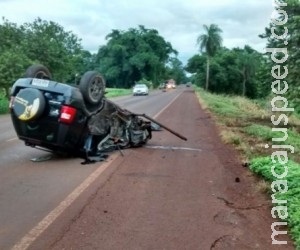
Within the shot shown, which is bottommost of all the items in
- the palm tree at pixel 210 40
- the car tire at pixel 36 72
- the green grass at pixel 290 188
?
the green grass at pixel 290 188

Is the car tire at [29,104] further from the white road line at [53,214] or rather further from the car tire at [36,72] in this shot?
the white road line at [53,214]

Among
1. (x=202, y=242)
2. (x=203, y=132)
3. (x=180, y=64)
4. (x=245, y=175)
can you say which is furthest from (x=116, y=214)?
(x=180, y=64)

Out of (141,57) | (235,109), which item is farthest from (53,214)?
(141,57)

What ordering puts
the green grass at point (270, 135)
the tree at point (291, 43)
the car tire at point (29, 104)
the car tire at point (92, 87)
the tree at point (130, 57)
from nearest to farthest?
the car tire at point (29, 104), the car tire at point (92, 87), the green grass at point (270, 135), the tree at point (291, 43), the tree at point (130, 57)

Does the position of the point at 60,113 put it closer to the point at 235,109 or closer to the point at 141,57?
the point at 235,109

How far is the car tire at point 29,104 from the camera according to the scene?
8500 millimetres

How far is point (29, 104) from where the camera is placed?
28.0 ft

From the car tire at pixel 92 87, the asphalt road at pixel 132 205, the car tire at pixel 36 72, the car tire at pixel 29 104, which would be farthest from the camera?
the car tire at pixel 36 72

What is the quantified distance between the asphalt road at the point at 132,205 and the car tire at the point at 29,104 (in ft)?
3.11

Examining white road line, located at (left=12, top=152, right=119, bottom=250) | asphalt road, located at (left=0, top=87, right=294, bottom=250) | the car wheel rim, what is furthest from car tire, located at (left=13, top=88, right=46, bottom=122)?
white road line, located at (left=12, top=152, right=119, bottom=250)

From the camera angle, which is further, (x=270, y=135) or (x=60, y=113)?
(x=270, y=135)

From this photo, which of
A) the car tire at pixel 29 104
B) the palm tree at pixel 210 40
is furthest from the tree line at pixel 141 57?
the car tire at pixel 29 104

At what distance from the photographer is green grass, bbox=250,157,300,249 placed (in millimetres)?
5156

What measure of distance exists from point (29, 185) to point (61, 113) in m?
1.91
